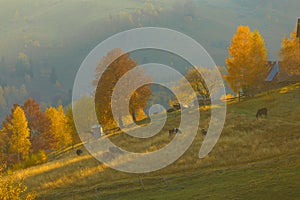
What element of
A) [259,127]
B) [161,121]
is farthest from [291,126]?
[161,121]

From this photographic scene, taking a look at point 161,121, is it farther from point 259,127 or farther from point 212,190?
point 212,190

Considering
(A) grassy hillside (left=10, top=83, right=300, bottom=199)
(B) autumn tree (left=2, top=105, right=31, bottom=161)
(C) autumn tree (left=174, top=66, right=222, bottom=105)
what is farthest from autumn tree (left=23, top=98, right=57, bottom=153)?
(C) autumn tree (left=174, top=66, right=222, bottom=105)

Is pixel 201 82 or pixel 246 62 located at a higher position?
pixel 201 82

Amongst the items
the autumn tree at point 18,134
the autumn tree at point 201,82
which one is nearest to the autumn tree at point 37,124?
the autumn tree at point 18,134

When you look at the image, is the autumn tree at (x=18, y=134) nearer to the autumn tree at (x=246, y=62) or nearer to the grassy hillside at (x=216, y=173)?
the grassy hillside at (x=216, y=173)

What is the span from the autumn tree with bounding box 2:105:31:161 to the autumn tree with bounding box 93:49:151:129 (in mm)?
15171

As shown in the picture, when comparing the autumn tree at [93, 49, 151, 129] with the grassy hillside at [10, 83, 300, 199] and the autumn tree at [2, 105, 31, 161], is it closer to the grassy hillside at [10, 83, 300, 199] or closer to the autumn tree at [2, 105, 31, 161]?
the grassy hillside at [10, 83, 300, 199]

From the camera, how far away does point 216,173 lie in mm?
30609

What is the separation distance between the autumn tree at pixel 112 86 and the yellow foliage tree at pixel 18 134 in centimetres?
1514

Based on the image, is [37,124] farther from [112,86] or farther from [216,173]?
[216,173]

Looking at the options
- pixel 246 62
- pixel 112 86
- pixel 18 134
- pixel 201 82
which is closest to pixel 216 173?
pixel 112 86

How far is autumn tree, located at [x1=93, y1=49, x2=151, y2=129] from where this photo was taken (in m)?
67.4

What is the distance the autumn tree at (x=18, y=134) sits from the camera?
70.0 m

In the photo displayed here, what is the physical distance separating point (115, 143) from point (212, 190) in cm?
3120
